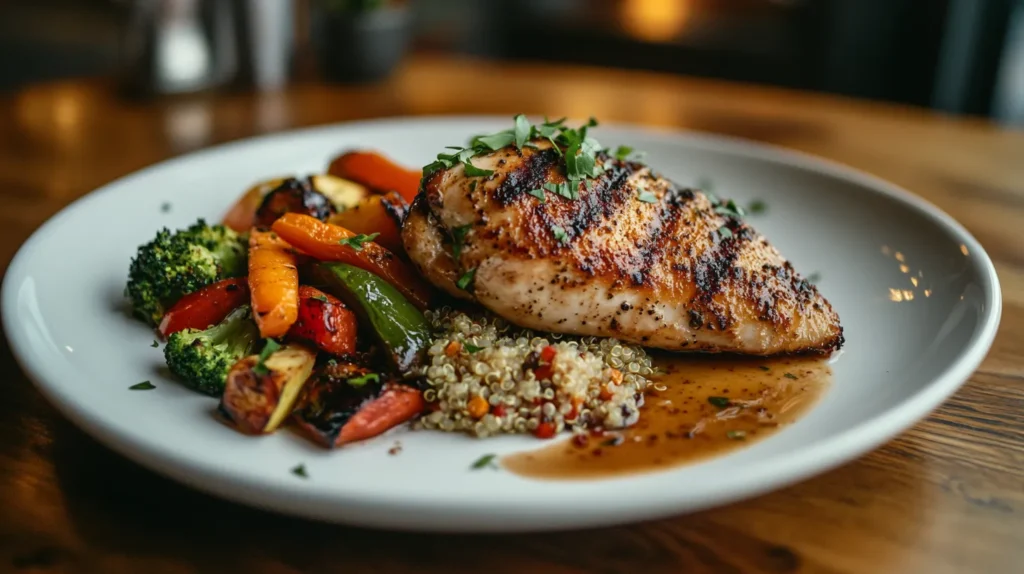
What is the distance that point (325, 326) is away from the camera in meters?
2.25

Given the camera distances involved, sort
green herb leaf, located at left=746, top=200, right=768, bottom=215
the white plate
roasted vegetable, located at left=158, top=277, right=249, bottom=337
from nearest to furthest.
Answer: the white plate < roasted vegetable, located at left=158, top=277, right=249, bottom=337 < green herb leaf, located at left=746, top=200, right=768, bottom=215

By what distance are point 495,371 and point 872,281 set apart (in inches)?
56.4

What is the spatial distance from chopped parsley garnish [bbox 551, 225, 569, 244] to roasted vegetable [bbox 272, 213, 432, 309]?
47cm

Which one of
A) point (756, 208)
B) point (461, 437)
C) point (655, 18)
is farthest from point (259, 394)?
point (655, 18)

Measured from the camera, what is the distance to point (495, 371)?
2.14 meters

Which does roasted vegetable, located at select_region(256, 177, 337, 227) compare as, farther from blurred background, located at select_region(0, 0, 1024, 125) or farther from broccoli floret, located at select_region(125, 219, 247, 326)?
blurred background, located at select_region(0, 0, 1024, 125)

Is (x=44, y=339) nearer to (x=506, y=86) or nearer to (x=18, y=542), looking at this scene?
(x=18, y=542)

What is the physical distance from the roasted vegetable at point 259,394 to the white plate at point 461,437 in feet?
0.16

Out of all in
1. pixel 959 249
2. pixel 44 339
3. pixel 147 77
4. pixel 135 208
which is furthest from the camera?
pixel 147 77

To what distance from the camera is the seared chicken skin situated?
2.31 metres

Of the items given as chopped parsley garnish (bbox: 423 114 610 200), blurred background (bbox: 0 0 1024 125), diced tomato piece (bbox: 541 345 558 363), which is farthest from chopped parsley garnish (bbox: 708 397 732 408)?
blurred background (bbox: 0 0 1024 125)

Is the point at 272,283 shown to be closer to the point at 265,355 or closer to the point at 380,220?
the point at 265,355

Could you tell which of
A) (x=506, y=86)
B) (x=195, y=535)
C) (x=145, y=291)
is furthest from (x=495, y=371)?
(x=506, y=86)

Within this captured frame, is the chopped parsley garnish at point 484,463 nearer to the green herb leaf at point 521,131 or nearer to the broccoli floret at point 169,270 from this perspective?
the green herb leaf at point 521,131
